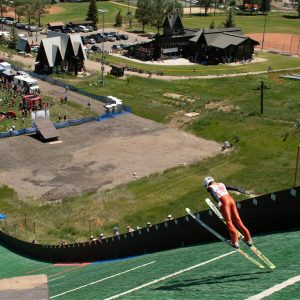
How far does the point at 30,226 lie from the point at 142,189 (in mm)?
9432

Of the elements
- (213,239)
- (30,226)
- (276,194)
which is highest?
(276,194)

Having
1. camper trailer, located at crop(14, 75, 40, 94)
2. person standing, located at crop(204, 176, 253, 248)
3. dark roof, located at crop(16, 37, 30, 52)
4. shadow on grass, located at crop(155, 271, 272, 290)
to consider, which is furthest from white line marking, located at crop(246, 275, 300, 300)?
dark roof, located at crop(16, 37, 30, 52)

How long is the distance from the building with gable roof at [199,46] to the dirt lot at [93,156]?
35998 millimetres

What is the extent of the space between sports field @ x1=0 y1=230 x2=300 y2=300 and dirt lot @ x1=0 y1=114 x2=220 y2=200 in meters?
21.2

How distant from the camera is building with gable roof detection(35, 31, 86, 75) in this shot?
7662cm

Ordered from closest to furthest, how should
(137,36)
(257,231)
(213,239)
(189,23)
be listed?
1. (257,231)
2. (213,239)
3. (137,36)
4. (189,23)

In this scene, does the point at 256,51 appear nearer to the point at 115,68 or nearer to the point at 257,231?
the point at 115,68

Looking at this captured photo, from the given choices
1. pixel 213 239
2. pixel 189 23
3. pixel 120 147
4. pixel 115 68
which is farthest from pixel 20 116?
pixel 189 23

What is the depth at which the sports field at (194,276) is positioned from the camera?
36.3 feet

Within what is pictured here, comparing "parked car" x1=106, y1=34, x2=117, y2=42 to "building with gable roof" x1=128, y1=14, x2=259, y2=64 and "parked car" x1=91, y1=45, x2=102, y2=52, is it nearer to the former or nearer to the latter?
"parked car" x1=91, y1=45, x2=102, y2=52

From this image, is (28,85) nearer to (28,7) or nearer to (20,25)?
(20,25)

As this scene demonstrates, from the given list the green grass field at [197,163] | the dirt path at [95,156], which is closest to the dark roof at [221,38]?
the green grass field at [197,163]

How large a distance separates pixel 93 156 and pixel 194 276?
3375 cm

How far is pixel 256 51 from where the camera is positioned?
96.5 meters
